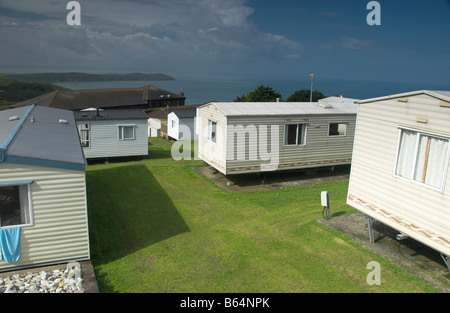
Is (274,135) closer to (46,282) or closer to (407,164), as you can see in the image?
(407,164)

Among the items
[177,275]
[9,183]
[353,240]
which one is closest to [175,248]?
[177,275]

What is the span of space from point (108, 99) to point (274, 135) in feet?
131

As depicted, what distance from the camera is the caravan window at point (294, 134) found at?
1398cm

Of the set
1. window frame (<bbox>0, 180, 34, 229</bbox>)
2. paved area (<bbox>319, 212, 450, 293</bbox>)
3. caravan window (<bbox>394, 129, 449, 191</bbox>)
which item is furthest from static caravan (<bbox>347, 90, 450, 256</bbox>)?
window frame (<bbox>0, 180, 34, 229</bbox>)

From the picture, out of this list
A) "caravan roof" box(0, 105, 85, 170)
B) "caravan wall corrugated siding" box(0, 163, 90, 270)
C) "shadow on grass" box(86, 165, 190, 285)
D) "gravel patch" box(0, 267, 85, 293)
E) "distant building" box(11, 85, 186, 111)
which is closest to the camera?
"gravel patch" box(0, 267, 85, 293)

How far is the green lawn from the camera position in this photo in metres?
6.87

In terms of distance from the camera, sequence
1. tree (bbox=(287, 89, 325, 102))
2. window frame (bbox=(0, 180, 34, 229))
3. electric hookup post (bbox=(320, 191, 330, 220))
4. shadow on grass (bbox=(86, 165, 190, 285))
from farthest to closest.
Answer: tree (bbox=(287, 89, 325, 102)) < electric hookup post (bbox=(320, 191, 330, 220)) < shadow on grass (bbox=(86, 165, 190, 285)) < window frame (bbox=(0, 180, 34, 229))

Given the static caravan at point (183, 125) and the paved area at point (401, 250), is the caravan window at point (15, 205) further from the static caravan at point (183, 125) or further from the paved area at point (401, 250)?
the static caravan at point (183, 125)

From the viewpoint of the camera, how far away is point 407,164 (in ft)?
24.7

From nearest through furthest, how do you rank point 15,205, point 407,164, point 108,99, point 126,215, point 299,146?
point 15,205 < point 407,164 < point 126,215 < point 299,146 < point 108,99

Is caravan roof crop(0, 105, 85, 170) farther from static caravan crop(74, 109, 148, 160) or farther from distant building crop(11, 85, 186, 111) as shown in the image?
distant building crop(11, 85, 186, 111)

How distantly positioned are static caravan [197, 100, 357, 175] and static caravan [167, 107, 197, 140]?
10.7 meters

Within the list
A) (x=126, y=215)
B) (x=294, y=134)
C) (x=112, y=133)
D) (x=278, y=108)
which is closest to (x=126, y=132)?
(x=112, y=133)

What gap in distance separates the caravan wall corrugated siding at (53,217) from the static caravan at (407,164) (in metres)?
6.74
